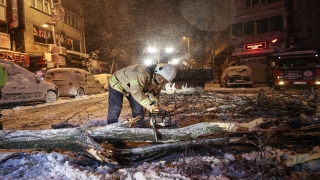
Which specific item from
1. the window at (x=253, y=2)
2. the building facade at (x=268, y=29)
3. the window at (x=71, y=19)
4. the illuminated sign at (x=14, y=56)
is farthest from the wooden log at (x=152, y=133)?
the window at (x=71, y=19)

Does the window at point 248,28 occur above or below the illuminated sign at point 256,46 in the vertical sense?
above

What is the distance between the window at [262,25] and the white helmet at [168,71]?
75.5 feet

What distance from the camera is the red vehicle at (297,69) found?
1125 cm

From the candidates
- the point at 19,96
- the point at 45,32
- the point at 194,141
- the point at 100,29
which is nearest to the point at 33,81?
the point at 19,96

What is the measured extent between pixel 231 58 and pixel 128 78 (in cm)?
2589

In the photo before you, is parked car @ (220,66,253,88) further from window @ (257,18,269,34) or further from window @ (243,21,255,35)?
window @ (243,21,255,35)

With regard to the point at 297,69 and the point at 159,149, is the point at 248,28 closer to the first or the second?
the point at 297,69

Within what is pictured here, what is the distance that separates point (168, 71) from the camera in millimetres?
3398

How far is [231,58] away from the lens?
89.2 ft

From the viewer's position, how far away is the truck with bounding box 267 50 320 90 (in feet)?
36.9

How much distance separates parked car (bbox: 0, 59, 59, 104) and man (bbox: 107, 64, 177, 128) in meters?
5.20

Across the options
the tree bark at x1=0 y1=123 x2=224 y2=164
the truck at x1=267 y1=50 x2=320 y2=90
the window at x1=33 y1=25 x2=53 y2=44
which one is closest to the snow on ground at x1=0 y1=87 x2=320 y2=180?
the tree bark at x1=0 y1=123 x2=224 y2=164

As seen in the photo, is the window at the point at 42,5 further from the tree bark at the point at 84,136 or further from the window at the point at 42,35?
the tree bark at the point at 84,136

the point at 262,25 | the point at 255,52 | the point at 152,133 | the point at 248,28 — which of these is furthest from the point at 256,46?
the point at 152,133
